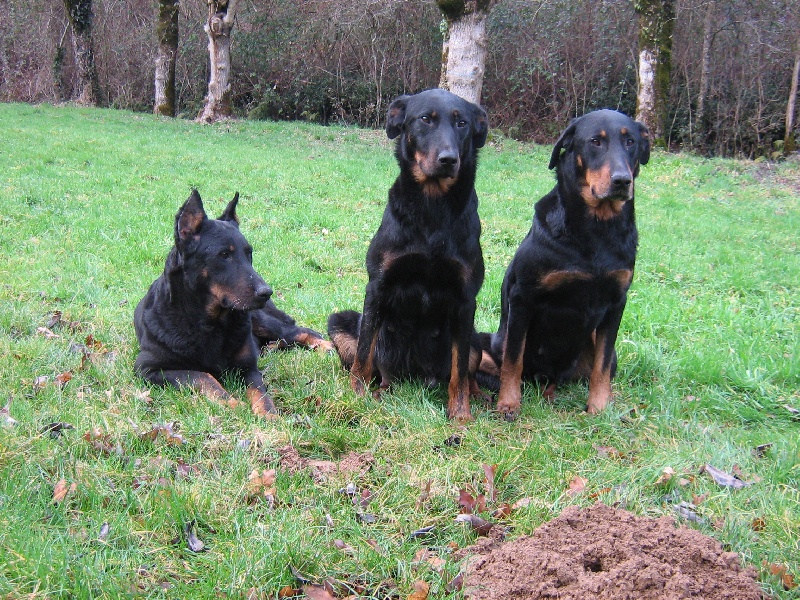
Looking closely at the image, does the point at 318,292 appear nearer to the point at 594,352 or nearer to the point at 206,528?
the point at 594,352

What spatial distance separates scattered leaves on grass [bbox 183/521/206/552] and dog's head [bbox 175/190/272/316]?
5.59ft

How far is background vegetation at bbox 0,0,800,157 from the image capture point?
17.1 metres

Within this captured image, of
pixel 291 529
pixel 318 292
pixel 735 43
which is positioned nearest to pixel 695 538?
pixel 291 529

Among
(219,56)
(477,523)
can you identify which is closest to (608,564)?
(477,523)

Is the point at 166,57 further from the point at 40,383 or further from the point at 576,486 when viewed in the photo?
the point at 576,486

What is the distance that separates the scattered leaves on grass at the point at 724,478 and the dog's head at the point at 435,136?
6.37 feet

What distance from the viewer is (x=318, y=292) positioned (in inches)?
246

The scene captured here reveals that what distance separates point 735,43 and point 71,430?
723 inches

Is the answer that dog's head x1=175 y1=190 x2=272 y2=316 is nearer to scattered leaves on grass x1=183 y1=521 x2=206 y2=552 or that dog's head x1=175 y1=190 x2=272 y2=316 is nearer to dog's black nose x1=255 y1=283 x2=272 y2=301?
dog's black nose x1=255 y1=283 x2=272 y2=301

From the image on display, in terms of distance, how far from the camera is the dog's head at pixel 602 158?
3645 mm

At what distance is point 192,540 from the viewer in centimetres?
256

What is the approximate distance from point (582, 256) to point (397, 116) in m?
1.35

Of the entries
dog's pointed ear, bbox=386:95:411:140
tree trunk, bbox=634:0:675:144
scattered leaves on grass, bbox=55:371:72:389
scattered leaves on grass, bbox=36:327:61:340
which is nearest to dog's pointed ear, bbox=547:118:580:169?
dog's pointed ear, bbox=386:95:411:140

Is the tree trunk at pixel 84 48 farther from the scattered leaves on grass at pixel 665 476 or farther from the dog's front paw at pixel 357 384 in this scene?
the scattered leaves on grass at pixel 665 476
